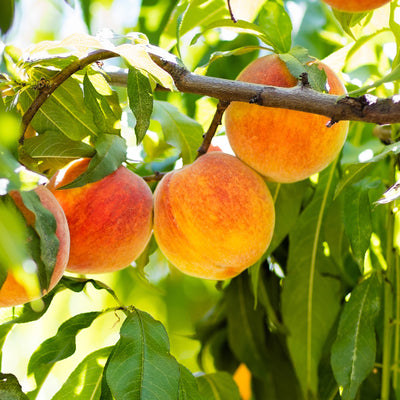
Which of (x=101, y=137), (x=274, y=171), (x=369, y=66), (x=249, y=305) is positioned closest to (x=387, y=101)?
(x=274, y=171)

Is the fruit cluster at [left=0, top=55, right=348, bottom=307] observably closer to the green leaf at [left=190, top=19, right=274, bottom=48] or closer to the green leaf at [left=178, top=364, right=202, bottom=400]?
the green leaf at [left=190, top=19, right=274, bottom=48]

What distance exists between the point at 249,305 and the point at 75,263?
0.57 meters

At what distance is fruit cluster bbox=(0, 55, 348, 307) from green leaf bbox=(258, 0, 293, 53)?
7 centimetres

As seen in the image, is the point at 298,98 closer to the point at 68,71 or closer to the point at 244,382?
the point at 68,71

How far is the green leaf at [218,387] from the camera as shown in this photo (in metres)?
1.21

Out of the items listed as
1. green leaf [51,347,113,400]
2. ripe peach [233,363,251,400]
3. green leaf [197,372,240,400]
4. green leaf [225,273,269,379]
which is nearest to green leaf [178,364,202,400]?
green leaf [51,347,113,400]

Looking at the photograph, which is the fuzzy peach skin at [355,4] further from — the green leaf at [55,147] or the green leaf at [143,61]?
the green leaf at [55,147]

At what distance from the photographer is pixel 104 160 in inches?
Result: 33.4

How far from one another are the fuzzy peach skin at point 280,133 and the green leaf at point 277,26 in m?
0.07

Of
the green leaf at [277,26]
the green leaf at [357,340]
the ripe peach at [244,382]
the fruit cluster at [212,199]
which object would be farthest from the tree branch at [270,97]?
the ripe peach at [244,382]

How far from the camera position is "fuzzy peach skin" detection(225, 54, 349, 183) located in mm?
977

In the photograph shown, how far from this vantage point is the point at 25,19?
76.4 inches

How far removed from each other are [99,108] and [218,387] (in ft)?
1.95

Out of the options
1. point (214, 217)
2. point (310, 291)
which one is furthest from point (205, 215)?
point (310, 291)
